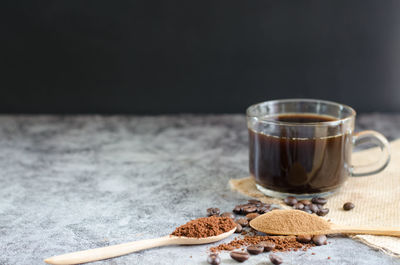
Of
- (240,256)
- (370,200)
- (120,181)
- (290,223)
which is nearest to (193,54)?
(120,181)

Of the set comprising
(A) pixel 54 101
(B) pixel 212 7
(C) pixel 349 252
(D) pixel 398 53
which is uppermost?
(B) pixel 212 7

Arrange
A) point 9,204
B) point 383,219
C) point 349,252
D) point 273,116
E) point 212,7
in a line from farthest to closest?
point 212,7 → point 273,116 → point 9,204 → point 383,219 → point 349,252

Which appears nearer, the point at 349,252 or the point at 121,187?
the point at 349,252

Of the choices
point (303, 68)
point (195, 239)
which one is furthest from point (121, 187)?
point (303, 68)

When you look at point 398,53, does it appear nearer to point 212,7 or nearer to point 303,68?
point 303,68

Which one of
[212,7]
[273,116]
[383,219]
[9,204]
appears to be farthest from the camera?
[212,7]

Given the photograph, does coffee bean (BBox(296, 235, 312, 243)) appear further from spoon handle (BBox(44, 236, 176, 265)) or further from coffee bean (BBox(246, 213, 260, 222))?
spoon handle (BBox(44, 236, 176, 265))
